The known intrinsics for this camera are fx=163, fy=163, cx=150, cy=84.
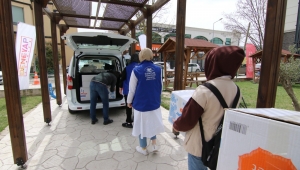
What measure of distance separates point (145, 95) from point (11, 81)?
170 centimetres

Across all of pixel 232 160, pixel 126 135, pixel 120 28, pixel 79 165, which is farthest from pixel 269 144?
pixel 120 28

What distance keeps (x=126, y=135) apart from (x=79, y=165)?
1098mm

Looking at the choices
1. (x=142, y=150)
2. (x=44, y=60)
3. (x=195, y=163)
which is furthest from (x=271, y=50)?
(x=44, y=60)

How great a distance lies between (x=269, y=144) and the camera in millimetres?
813

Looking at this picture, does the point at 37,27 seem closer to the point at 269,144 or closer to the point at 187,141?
the point at 187,141

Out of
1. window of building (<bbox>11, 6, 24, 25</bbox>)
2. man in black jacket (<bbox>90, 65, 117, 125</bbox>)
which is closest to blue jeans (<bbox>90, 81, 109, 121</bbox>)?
man in black jacket (<bbox>90, 65, 117, 125</bbox>)

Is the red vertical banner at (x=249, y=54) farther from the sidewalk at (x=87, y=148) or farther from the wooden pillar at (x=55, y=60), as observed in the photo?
the wooden pillar at (x=55, y=60)

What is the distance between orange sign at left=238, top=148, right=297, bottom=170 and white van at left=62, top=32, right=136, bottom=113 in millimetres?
3404

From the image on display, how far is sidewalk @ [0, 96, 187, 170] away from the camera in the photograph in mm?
2326

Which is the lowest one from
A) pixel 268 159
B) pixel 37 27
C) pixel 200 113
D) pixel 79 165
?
pixel 79 165

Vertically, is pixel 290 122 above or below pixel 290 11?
below

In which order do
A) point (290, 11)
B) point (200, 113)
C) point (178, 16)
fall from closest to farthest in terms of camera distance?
point (200, 113)
point (178, 16)
point (290, 11)

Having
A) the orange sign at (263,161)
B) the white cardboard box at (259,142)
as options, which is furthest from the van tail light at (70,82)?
the orange sign at (263,161)

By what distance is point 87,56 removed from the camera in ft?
13.9
